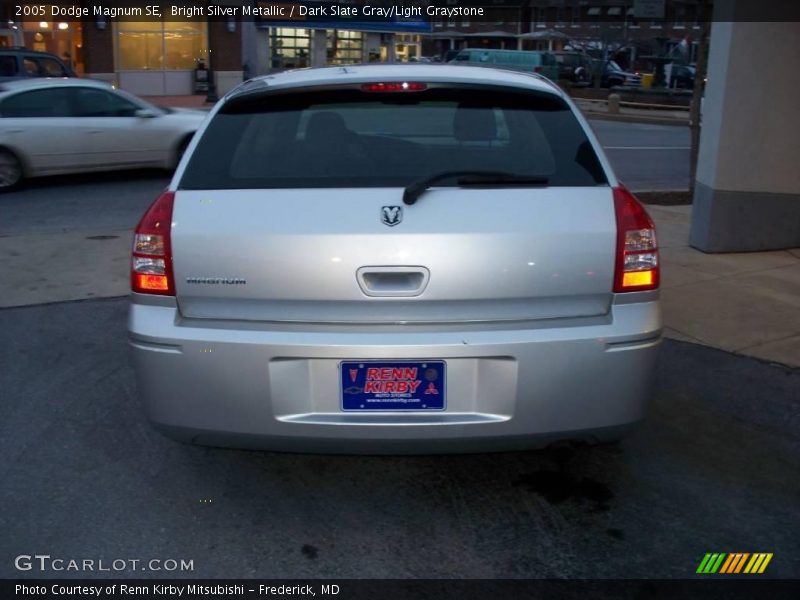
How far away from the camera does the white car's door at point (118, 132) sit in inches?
478

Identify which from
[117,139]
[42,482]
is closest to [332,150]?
[42,482]

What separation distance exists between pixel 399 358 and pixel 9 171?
10.2m

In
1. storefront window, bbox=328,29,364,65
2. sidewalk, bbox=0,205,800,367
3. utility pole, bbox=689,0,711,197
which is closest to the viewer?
sidewalk, bbox=0,205,800,367

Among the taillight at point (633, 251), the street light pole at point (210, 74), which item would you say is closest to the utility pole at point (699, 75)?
the taillight at point (633, 251)

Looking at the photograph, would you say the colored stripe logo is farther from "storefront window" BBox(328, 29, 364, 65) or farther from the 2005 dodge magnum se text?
"storefront window" BBox(328, 29, 364, 65)

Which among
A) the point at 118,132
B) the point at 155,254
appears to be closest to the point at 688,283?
the point at 155,254

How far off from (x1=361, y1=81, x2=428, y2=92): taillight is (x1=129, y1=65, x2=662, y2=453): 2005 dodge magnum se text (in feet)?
1.36

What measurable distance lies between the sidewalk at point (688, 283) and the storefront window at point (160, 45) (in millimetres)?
24091

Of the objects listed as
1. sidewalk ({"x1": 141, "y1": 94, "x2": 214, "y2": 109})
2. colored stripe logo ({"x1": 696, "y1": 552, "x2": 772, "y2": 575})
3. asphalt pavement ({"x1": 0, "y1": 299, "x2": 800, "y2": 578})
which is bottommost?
sidewalk ({"x1": 141, "y1": 94, "x2": 214, "y2": 109})

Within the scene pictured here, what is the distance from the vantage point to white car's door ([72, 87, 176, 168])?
12141mm

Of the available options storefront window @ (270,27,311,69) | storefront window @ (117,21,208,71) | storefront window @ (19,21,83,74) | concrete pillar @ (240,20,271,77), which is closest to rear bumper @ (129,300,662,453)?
concrete pillar @ (240,20,271,77)

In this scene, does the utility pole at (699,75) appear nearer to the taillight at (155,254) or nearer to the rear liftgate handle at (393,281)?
the rear liftgate handle at (393,281)

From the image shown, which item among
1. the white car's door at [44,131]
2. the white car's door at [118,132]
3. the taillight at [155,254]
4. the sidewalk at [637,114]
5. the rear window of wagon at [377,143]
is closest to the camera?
the taillight at [155,254]

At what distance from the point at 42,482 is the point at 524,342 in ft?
7.35
